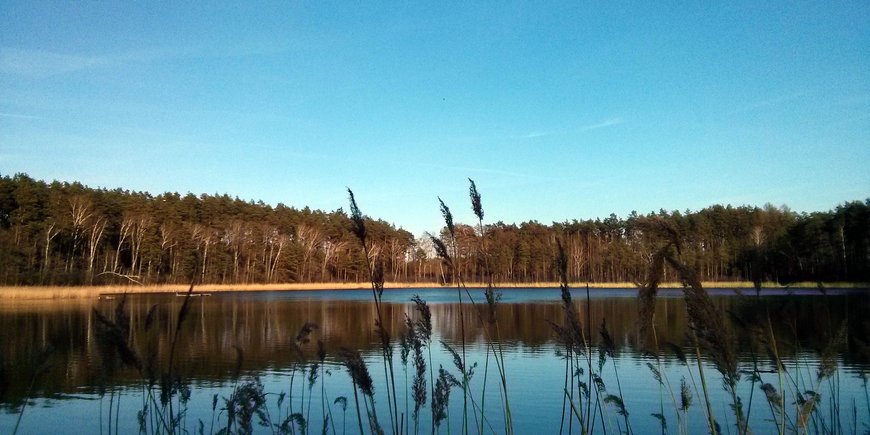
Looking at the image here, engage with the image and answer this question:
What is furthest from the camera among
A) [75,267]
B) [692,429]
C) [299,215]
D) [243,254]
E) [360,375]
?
[299,215]

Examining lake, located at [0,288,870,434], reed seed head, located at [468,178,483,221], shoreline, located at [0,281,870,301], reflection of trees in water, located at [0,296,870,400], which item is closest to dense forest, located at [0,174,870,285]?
shoreline, located at [0,281,870,301]

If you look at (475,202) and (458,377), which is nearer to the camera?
(475,202)

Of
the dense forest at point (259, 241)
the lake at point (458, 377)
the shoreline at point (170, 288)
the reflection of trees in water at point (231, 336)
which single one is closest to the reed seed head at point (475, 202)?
the lake at point (458, 377)

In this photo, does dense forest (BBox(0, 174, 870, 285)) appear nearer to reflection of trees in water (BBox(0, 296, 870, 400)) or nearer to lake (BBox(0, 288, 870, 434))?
reflection of trees in water (BBox(0, 296, 870, 400))

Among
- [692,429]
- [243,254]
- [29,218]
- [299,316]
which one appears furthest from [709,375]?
[243,254]

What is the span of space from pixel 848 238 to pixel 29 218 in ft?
240

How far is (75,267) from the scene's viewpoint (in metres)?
56.1

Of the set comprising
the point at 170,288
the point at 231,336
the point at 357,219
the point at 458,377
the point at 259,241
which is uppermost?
the point at 259,241

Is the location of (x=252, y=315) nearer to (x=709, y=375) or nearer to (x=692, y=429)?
(x=709, y=375)

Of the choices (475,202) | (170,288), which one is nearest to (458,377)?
(475,202)

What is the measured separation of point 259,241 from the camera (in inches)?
2921

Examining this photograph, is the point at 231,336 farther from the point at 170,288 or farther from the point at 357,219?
the point at 170,288

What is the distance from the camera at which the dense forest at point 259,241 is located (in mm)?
50719

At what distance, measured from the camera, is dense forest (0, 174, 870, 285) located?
50719mm
